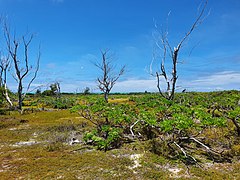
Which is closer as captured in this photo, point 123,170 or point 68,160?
point 123,170

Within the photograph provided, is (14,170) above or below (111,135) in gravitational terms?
below

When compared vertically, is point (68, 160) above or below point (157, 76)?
below

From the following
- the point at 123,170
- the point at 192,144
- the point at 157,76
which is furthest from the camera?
the point at 157,76

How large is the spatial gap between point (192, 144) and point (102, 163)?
403 centimetres

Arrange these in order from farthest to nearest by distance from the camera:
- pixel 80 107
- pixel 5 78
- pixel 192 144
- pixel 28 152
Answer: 1. pixel 5 78
2. pixel 80 107
3. pixel 192 144
4. pixel 28 152

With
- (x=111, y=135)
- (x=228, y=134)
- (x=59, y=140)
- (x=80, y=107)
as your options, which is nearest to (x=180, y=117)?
(x=111, y=135)

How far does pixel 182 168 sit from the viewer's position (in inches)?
219

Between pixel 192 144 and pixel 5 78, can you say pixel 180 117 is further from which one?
pixel 5 78

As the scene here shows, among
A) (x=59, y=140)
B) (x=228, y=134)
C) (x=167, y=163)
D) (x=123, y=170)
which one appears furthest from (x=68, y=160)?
(x=228, y=134)

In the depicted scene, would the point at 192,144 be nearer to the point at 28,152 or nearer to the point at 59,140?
the point at 59,140

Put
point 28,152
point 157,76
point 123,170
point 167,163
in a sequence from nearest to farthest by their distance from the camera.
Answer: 1. point 123,170
2. point 167,163
3. point 28,152
4. point 157,76

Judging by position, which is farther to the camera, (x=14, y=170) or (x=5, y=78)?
(x=5, y=78)

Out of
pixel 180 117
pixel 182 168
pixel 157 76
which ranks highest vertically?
pixel 157 76

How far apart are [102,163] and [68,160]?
122 cm
